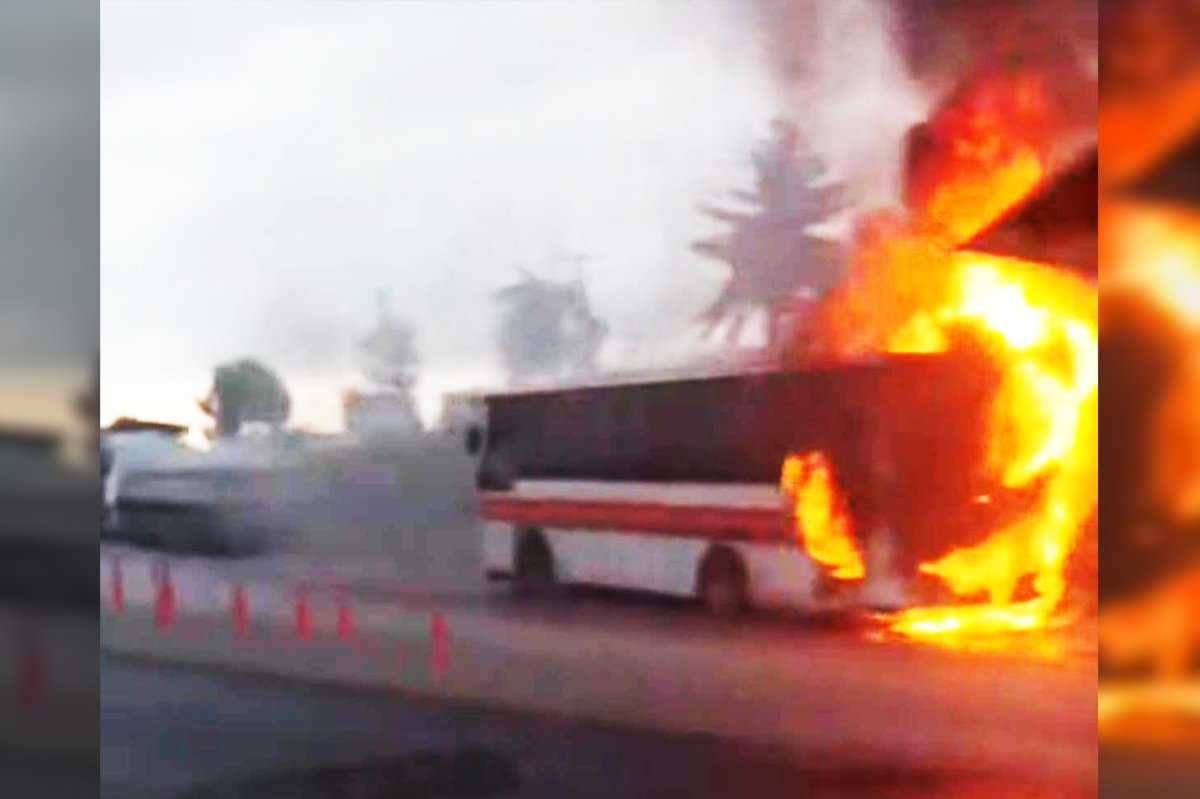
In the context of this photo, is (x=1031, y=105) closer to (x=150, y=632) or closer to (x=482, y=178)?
(x=482, y=178)

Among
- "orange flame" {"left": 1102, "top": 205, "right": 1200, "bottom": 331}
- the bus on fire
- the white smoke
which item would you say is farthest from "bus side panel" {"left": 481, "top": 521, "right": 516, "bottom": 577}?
"orange flame" {"left": 1102, "top": 205, "right": 1200, "bottom": 331}

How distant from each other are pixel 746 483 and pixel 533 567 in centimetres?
32

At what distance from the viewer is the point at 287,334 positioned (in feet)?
7.02

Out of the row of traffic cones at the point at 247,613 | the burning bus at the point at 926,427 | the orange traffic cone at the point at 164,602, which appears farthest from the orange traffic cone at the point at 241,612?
the burning bus at the point at 926,427

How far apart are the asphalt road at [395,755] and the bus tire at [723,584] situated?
0.54 ft

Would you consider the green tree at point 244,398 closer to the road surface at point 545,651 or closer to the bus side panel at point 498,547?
the road surface at point 545,651

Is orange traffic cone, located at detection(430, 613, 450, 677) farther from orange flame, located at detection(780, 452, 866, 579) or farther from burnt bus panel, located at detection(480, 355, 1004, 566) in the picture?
orange flame, located at detection(780, 452, 866, 579)

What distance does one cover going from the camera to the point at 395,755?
6.89 ft

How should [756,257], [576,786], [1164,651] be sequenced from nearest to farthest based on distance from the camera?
[1164,651] → [756,257] → [576,786]

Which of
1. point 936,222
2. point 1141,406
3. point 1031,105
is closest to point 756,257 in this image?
point 936,222

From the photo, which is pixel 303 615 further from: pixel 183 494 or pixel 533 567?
pixel 533 567

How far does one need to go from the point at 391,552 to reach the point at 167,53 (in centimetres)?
80

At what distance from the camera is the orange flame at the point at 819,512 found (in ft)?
6.03

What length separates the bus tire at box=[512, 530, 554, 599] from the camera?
200 cm
